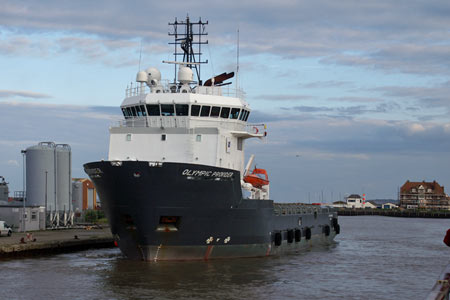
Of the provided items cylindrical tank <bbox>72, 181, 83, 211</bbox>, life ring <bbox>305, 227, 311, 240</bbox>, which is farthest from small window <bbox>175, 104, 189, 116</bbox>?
cylindrical tank <bbox>72, 181, 83, 211</bbox>

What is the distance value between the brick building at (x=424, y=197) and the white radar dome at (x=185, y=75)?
14655cm

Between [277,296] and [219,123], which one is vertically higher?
[219,123]

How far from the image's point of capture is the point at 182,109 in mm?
31547

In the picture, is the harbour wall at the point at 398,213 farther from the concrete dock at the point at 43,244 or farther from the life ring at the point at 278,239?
the life ring at the point at 278,239

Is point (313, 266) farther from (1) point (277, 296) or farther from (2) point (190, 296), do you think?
(2) point (190, 296)

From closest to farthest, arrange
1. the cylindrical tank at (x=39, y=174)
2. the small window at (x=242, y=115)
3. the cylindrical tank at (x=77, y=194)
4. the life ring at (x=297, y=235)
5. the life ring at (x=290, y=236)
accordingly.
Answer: the small window at (x=242, y=115), the life ring at (x=290, y=236), the life ring at (x=297, y=235), the cylindrical tank at (x=39, y=174), the cylindrical tank at (x=77, y=194)

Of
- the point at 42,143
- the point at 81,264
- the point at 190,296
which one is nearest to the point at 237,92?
the point at 81,264

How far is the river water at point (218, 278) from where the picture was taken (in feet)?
76.2

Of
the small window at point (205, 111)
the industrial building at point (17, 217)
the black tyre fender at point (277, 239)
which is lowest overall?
the black tyre fender at point (277, 239)

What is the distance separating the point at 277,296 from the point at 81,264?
12089 mm

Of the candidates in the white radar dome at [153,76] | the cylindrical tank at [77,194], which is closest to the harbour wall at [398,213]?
the cylindrical tank at [77,194]

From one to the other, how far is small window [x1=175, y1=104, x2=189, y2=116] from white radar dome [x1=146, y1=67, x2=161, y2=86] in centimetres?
252

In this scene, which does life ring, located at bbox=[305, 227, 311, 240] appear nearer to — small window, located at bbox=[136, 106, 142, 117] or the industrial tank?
small window, located at bbox=[136, 106, 142, 117]

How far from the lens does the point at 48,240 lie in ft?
120
